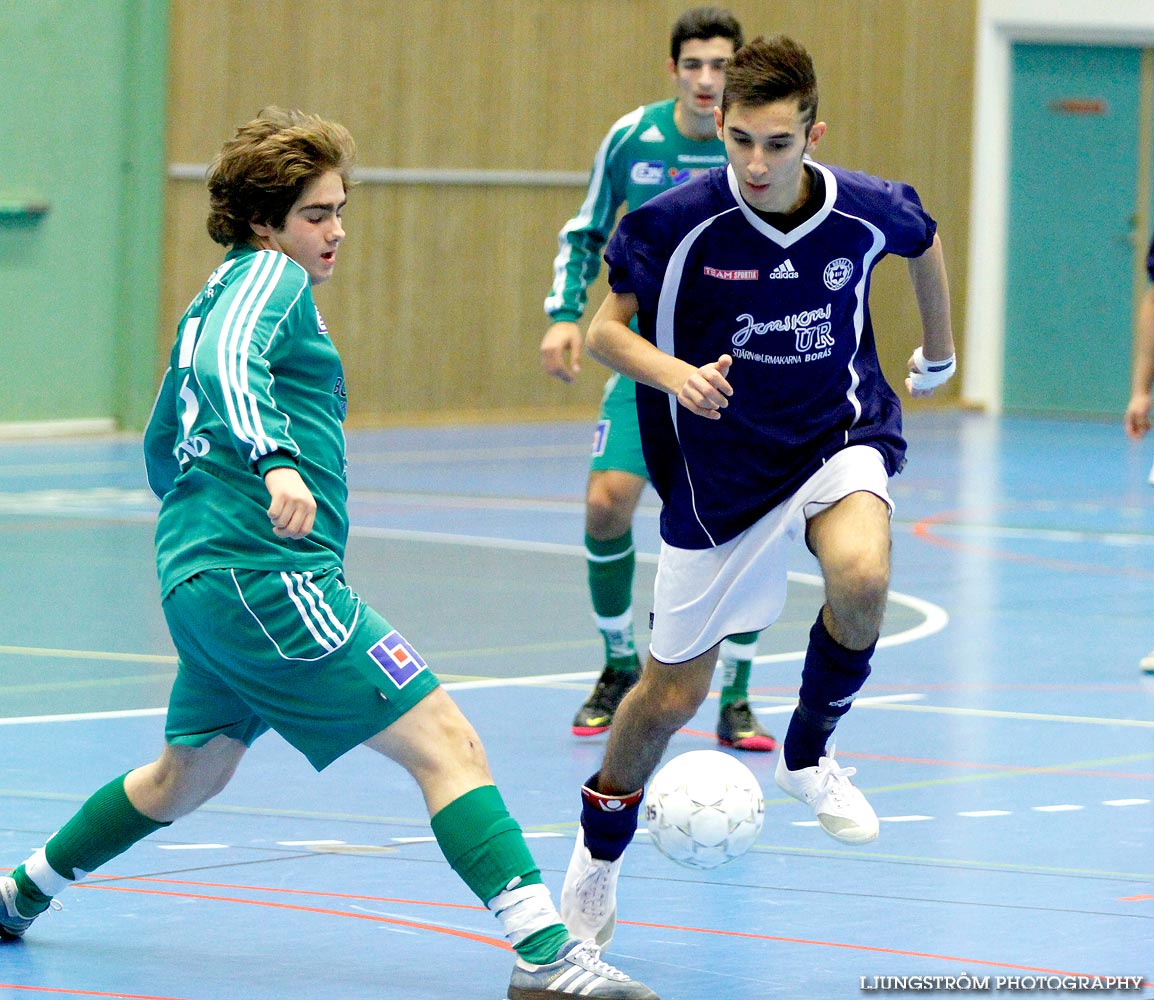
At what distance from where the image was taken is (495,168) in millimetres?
17516

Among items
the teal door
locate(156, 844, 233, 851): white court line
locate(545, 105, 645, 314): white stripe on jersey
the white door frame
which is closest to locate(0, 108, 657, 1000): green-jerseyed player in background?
locate(156, 844, 233, 851): white court line

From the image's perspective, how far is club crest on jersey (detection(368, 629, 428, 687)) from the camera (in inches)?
152

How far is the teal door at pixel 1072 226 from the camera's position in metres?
20.1

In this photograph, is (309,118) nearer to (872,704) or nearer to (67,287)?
(872,704)

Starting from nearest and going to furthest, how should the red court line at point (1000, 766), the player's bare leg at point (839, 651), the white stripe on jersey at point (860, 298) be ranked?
the player's bare leg at point (839, 651) → the white stripe on jersey at point (860, 298) → the red court line at point (1000, 766)

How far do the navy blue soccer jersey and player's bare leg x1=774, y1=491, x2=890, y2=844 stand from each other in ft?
0.55

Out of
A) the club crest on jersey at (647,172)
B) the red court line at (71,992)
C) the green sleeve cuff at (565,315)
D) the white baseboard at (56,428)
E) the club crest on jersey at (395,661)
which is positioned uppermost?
the club crest on jersey at (647,172)

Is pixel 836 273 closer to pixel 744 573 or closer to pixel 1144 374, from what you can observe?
pixel 744 573

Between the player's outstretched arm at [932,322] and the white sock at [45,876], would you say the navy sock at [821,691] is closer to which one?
the player's outstretched arm at [932,322]

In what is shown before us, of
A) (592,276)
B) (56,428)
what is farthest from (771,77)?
(56,428)

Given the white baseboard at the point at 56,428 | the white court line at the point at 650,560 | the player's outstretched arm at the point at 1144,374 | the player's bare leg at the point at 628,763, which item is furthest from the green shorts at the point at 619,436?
the white baseboard at the point at 56,428

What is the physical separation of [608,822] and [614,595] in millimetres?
2570

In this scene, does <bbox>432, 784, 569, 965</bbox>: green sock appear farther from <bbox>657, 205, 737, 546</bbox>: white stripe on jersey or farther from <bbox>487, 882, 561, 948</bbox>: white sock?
<bbox>657, 205, 737, 546</bbox>: white stripe on jersey

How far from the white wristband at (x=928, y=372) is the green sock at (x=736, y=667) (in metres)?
1.58
